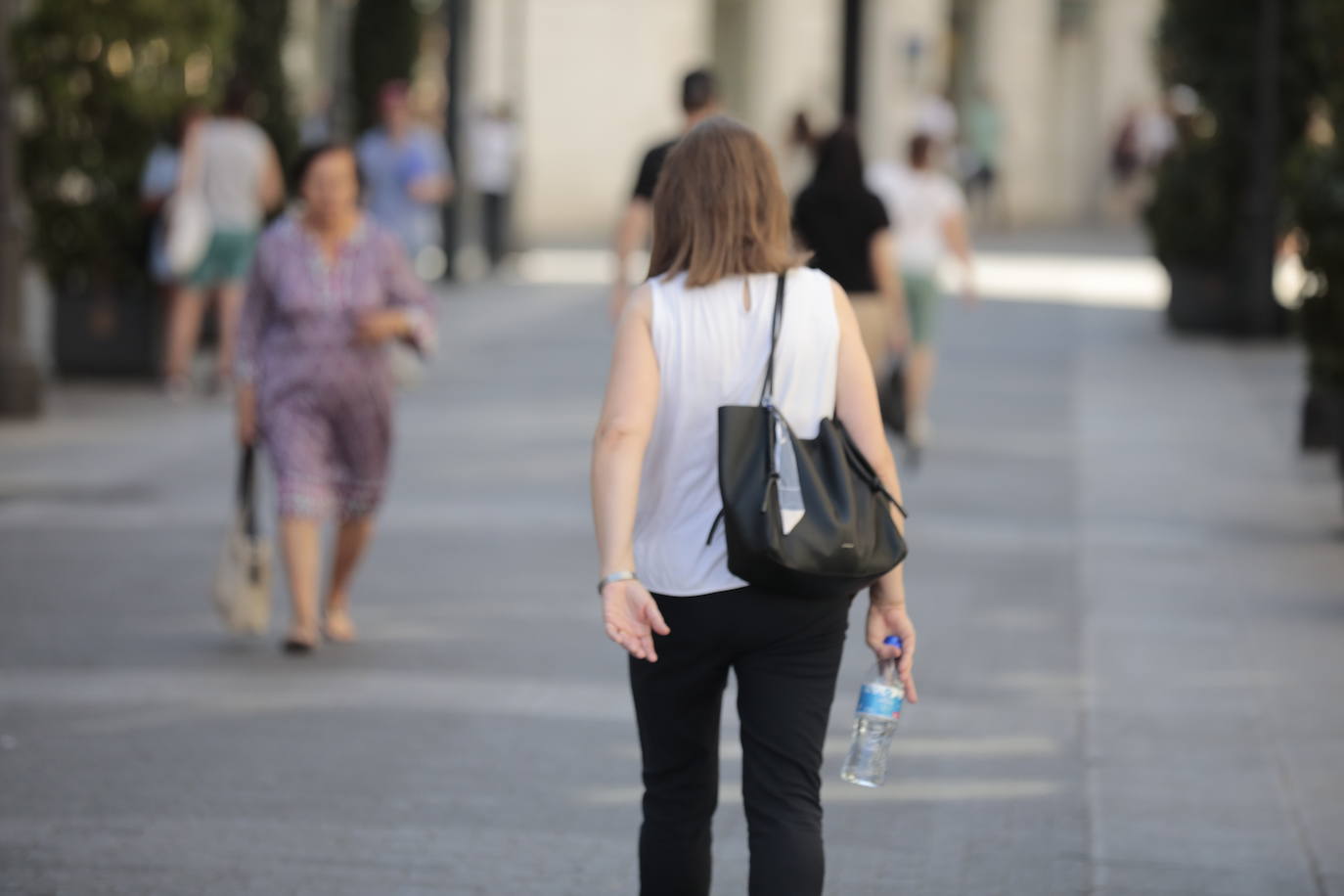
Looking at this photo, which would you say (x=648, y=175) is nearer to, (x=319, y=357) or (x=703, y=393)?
(x=319, y=357)

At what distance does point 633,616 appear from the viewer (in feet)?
12.6

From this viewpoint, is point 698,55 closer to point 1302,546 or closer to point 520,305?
point 520,305

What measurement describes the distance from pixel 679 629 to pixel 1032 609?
438 centimetres

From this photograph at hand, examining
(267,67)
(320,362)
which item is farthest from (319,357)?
(267,67)

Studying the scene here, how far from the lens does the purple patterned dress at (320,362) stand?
7.20 m

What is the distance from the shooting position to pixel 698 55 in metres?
37.5

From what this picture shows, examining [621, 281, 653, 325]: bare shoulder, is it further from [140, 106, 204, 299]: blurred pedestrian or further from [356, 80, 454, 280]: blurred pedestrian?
[356, 80, 454, 280]: blurred pedestrian

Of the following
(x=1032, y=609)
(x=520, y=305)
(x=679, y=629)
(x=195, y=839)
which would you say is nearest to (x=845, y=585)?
(x=679, y=629)

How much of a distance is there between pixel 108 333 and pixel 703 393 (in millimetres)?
11136

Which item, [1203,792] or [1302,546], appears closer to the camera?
[1203,792]

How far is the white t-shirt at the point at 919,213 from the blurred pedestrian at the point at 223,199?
13.1 feet

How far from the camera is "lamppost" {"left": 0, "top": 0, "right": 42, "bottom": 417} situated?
12.3 metres

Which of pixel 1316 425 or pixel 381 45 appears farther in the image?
pixel 381 45

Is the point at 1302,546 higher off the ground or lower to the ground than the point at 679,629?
lower
